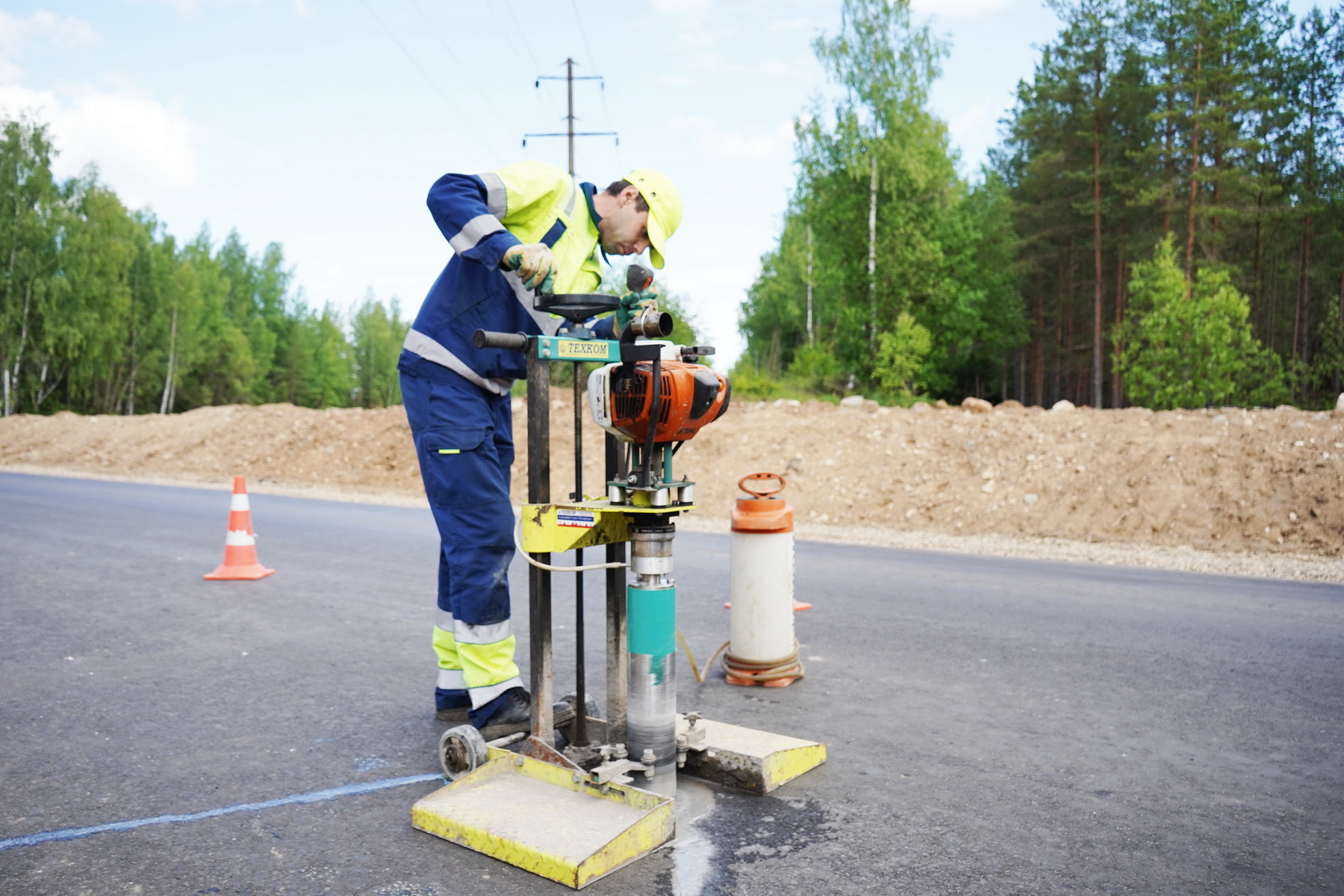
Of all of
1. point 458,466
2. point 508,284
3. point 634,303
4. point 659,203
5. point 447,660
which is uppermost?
point 659,203

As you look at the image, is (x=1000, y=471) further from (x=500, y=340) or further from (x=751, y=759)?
(x=500, y=340)

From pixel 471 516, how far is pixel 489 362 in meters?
0.57

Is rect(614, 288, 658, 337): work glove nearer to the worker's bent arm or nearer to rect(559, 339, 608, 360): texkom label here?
rect(559, 339, 608, 360): texkom label

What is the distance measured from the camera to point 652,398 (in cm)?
272

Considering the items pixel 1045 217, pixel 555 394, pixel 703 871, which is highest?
pixel 1045 217

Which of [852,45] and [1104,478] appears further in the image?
[852,45]

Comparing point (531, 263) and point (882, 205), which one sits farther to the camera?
point (882, 205)

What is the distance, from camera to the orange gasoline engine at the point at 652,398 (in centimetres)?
274

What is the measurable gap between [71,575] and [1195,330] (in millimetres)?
18502

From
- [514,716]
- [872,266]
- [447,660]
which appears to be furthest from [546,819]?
[872,266]

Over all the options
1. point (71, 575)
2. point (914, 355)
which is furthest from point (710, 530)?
point (914, 355)

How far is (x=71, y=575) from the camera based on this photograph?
701 centimetres

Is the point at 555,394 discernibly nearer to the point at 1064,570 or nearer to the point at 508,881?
the point at 1064,570

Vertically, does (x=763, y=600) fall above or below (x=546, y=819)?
above
